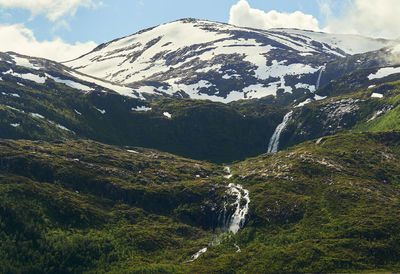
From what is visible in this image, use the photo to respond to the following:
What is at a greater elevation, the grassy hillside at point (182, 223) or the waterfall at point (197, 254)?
the grassy hillside at point (182, 223)

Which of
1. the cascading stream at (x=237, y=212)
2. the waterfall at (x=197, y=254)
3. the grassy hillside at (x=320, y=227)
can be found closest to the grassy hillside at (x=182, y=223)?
the grassy hillside at (x=320, y=227)

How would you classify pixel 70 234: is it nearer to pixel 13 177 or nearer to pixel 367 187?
pixel 13 177

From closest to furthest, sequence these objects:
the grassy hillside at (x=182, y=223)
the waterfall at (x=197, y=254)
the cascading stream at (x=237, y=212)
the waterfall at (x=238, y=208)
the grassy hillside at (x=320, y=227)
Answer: the grassy hillside at (x=320, y=227) < the grassy hillside at (x=182, y=223) < the waterfall at (x=197, y=254) < the waterfall at (x=238, y=208) < the cascading stream at (x=237, y=212)

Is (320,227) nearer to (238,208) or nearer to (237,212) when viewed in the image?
(237,212)

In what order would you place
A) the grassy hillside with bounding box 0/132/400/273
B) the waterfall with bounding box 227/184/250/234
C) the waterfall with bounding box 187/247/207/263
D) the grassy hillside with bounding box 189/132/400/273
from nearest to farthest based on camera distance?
the grassy hillside with bounding box 189/132/400/273, the grassy hillside with bounding box 0/132/400/273, the waterfall with bounding box 187/247/207/263, the waterfall with bounding box 227/184/250/234

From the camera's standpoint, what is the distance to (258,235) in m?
158

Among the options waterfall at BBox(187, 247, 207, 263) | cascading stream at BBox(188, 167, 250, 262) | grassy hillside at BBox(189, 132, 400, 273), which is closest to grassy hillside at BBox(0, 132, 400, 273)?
grassy hillside at BBox(189, 132, 400, 273)

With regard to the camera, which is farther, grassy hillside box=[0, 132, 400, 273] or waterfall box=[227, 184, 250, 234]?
waterfall box=[227, 184, 250, 234]

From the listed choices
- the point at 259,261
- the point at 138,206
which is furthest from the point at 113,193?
the point at 259,261

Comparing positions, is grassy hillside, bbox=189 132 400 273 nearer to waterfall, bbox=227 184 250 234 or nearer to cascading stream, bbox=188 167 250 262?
waterfall, bbox=227 184 250 234

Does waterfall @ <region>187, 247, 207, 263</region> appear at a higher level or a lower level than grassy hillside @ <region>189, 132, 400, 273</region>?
lower

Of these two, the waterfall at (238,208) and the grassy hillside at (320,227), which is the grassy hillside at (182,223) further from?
the waterfall at (238,208)

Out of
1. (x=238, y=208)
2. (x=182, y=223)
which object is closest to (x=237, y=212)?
(x=238, y=208)

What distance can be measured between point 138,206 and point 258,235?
54964 millimetres
